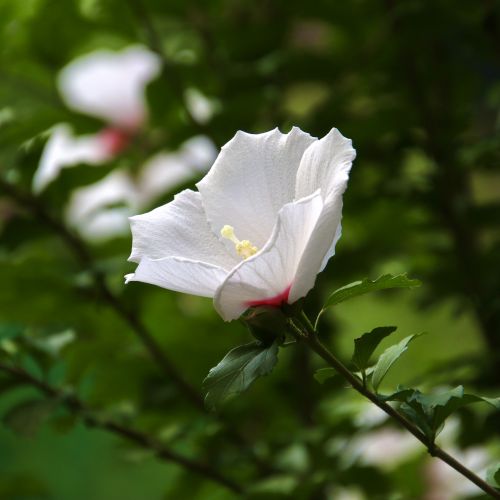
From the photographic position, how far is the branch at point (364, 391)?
16.5 inches

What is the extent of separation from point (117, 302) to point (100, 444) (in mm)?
1004

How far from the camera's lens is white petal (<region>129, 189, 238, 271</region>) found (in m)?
0.45

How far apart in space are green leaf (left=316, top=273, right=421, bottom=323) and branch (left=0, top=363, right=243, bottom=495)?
13.0 inches

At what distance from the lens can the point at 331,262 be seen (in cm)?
101

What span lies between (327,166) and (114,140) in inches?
37.5

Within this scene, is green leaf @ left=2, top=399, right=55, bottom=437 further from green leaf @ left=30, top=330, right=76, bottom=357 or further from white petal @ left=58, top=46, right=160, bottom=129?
white petal @ left=58, top=46, right=160, bottom=129

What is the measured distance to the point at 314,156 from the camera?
44 cm

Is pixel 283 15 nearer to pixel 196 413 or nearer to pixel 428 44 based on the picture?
pixel 428 44

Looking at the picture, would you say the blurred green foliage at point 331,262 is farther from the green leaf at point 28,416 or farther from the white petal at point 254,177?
the white petal at point 254,177

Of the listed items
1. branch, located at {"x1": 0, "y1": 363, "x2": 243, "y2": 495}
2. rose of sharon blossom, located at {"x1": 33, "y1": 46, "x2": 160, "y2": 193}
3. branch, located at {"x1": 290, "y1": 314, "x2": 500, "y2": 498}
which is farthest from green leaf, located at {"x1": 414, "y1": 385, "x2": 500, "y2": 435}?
rose of sharon blossom, located at {"x1": 33, "y1": 46, "x2": 160, "y2": 193}

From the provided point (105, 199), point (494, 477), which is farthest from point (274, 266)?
point (105, 199)

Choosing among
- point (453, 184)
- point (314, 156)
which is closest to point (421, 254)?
point (453, 184)

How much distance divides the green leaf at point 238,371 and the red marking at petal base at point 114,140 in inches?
34.0

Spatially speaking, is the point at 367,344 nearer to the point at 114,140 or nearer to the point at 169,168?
the point at 169,168
